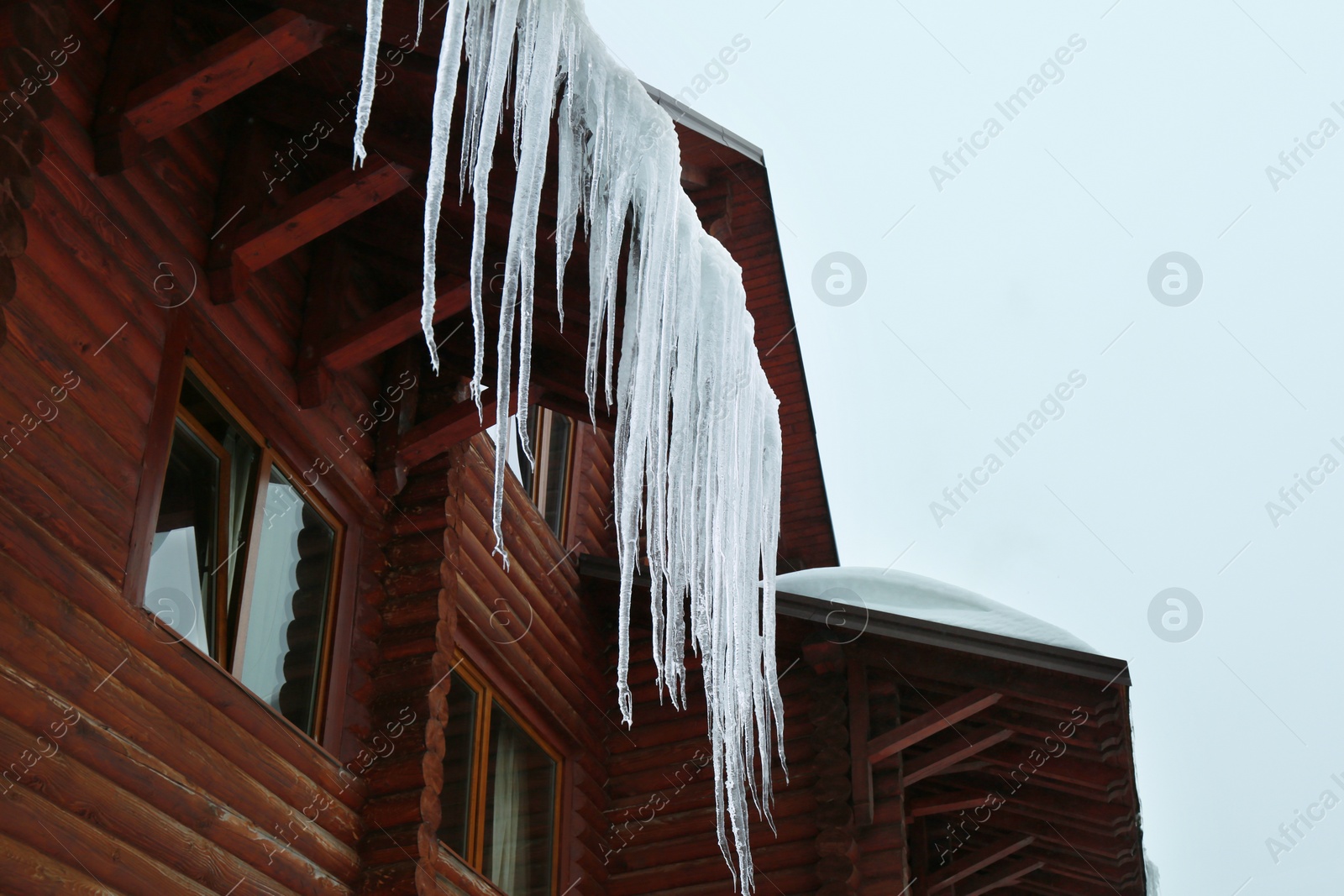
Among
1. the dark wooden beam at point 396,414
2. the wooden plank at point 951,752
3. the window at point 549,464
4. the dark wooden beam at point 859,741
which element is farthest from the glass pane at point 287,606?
the wooden plank at point 951,752

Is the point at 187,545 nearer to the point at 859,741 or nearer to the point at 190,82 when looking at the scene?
the point at 190,82

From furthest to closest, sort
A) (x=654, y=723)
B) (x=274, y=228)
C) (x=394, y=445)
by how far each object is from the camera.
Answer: (x=654, y=723) < (x=394, y=445) < (x=274, y=228)

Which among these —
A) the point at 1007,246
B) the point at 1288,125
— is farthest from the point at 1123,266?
the point at 1288,125

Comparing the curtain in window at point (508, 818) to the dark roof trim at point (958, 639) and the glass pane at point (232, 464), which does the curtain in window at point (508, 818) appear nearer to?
the dark roof trim at point (958, 639)

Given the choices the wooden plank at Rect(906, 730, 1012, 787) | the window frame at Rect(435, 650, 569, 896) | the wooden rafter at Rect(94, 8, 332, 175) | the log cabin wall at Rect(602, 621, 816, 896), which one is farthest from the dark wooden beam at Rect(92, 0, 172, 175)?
the wooden plank at Rect(906, 730, 1012, 787)

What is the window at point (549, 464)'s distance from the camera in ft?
23.7

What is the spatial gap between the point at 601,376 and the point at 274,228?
153 cm

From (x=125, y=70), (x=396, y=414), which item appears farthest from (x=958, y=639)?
(x=125, y=70)

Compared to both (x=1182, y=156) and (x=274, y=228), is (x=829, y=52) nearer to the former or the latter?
(x=1182, y=156)

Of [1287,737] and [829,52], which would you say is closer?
[829,52]

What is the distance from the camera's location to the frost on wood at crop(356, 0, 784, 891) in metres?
3.64

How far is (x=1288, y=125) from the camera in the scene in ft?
227

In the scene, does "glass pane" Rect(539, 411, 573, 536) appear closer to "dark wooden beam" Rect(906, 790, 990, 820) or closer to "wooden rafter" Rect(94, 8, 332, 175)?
"dark wooden beam" Rect(906, 790, 990, 820)

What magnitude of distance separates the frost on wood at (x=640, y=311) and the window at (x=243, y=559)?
0.74 metres
